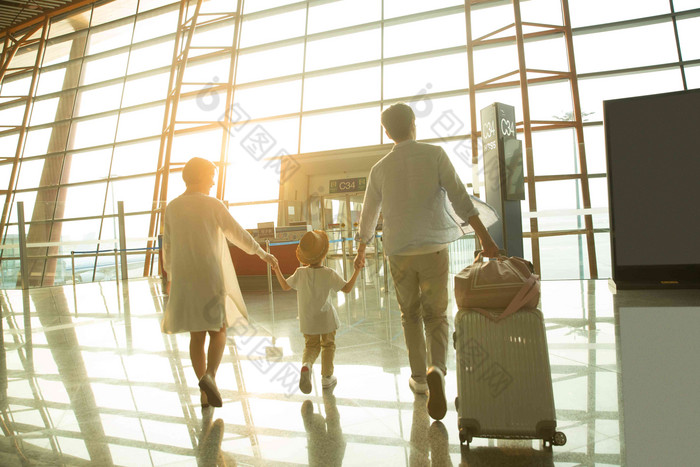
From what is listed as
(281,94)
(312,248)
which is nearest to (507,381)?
(312,248)

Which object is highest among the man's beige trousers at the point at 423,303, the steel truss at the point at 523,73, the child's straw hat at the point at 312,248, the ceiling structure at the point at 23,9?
the ceiling structure at the point at 23,9

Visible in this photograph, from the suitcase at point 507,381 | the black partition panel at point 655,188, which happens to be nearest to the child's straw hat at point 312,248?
the suitcase at point 507,381

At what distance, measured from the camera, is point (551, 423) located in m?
1.56

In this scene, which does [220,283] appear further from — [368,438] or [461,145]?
[461,145]

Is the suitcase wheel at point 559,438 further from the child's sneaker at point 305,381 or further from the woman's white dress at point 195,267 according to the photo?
the woman's white dress at point 195,267

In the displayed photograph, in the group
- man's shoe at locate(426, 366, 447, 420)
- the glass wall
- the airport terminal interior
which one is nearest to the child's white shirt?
the airport terminal interior

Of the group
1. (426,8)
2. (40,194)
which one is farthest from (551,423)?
(40,194)

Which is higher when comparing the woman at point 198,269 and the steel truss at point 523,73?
the steel truss at point 523,73

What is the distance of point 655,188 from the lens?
177 inches

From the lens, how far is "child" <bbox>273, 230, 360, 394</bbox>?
7.95 ft

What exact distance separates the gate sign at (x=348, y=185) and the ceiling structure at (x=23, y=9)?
14161 millimetres

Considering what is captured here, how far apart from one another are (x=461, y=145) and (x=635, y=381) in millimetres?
8383

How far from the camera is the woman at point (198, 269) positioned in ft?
7.39

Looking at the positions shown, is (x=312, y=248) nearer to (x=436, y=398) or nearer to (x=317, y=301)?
(x=317, y=301)
